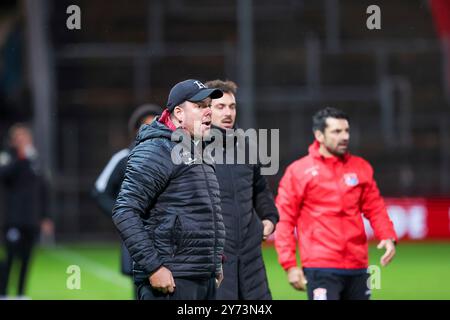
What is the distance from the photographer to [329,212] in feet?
31.8

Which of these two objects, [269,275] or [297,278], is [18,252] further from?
[297,278]

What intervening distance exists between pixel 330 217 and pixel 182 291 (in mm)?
2438

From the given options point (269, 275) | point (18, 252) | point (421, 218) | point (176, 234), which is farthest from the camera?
point (421, 218)

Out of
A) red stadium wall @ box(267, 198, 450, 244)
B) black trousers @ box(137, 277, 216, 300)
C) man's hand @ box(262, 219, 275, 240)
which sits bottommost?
red stadium wall @ box(267, 198, 450, 244)

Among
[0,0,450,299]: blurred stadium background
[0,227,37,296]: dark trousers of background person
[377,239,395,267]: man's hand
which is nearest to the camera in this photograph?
[377,239,395,267]: man's hand

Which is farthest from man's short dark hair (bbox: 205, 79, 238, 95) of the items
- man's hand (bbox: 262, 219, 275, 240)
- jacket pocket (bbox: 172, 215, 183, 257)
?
jacket pocket (bbox: 172, 215, 183, 257)

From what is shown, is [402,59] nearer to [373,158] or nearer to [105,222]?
[373,158]

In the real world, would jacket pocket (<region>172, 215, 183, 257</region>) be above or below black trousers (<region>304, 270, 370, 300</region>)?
above

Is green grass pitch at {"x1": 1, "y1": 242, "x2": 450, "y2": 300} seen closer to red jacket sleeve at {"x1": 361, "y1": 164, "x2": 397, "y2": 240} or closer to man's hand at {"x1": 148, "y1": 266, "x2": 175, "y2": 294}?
red jacket sleeve at {"x1": 361, "y1": 164, "x2": 397, "y2": 240}

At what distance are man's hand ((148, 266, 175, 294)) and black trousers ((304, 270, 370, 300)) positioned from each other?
2.39 meters

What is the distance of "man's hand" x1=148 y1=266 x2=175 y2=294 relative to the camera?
733 cm

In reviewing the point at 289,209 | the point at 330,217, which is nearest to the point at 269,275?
the point at 289,209

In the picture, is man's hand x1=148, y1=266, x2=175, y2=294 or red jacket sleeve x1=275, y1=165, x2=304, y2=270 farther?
red jacket sleeve x1=275, y1=165, x2=304, y2=270

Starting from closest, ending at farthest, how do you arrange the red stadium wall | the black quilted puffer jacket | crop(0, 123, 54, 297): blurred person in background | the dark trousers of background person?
the black quilted puffer jacket → the dark trousers of background person → crop(0, 123, 54, 297): blurred person in background → the red stadium wall
